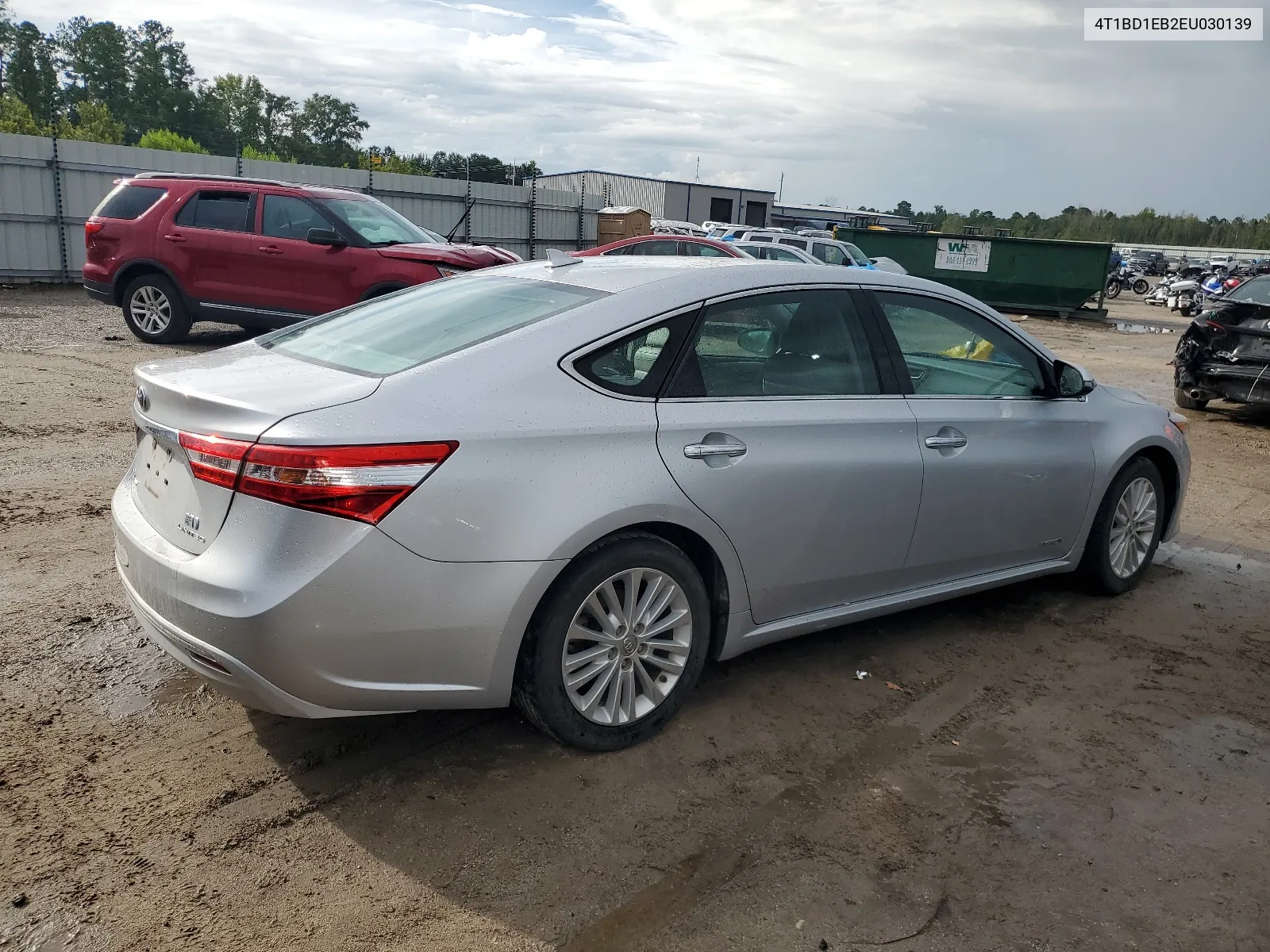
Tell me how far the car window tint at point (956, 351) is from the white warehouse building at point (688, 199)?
58727mm

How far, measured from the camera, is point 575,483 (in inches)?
126

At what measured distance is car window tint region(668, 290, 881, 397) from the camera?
372cm

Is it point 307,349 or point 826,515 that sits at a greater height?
point 307,349

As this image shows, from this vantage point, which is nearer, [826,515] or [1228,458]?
[826,515]

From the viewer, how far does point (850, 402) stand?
406 cm

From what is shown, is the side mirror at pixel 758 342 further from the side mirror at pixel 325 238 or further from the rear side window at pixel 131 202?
the rear side window at pixel 131 202

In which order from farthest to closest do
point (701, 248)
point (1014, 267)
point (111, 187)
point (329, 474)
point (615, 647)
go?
point (1014, 267)
point (111, 187)
point (701, 248)
point (615, 647)
point (329, 474)

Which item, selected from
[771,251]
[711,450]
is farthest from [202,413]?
[771,251]

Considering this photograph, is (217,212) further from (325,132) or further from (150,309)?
(325,132)

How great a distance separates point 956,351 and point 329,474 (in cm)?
295

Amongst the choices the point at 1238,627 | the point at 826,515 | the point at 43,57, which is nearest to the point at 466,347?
the point at 826,515

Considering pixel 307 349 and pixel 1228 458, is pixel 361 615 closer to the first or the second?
pixel 307 349

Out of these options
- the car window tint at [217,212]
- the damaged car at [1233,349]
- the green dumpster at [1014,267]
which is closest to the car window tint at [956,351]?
the damaged car at [1233,349]

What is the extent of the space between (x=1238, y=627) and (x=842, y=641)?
203cm
